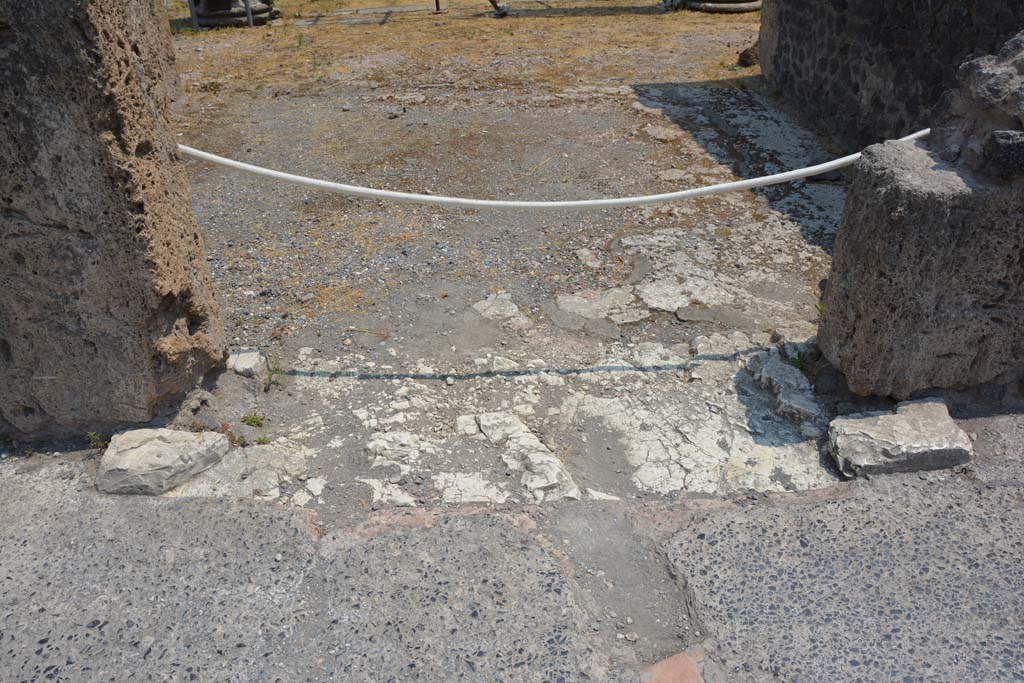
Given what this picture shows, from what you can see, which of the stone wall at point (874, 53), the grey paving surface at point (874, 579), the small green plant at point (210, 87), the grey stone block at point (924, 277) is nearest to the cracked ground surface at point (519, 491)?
the grey paving surface at point (874, 579)

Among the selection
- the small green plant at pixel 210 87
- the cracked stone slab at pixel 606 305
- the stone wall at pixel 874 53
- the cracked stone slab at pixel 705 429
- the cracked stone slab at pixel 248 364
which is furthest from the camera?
the small green plant at pixel 210 87

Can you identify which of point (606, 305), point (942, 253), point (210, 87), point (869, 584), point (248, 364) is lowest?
point (869, 584)

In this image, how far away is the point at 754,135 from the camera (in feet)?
21.2

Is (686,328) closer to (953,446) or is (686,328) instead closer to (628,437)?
(628,437)

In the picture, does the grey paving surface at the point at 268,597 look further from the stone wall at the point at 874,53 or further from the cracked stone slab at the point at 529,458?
the stone wall at the point at 874,53

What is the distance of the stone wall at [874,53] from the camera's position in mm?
4808

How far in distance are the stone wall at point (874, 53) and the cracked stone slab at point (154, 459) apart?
4.83 m

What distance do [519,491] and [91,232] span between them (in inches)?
69.9

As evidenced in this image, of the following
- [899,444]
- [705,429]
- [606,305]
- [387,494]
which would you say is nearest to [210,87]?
[606,305]

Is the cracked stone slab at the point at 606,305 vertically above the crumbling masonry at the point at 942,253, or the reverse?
the crumbling masonry at the point at 942,253

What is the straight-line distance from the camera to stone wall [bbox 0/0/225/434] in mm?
2404

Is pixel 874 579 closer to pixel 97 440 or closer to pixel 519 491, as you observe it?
pixel 519 491

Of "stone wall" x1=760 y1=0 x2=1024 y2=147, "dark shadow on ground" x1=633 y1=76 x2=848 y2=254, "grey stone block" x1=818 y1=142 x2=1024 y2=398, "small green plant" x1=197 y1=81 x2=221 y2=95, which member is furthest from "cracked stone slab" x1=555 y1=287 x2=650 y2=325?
"small green plant" x1=197 y1=81 x2=221 y2=95

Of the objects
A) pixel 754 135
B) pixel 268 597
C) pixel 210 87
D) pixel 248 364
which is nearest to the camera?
pixel 268 597
